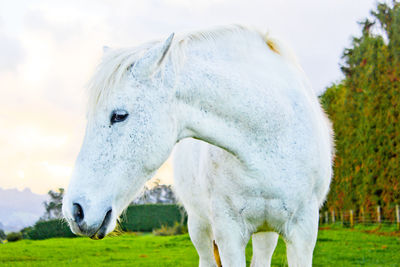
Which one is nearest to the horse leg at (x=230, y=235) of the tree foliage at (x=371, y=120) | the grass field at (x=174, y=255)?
the grass field at (x=174, y=255)

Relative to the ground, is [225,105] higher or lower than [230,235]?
higher

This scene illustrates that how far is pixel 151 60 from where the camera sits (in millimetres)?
2182

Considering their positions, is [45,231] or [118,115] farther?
[45,231]

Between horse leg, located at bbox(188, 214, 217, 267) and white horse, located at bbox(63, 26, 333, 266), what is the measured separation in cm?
81

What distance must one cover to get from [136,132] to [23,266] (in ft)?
26.3

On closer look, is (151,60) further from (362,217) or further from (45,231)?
(45,231)

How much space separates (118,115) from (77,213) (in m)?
0.52

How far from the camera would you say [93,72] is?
226 centimetres

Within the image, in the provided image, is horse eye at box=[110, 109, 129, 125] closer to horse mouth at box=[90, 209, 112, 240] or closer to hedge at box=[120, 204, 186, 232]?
horse mouth at box=[90, 209, 112, 240]

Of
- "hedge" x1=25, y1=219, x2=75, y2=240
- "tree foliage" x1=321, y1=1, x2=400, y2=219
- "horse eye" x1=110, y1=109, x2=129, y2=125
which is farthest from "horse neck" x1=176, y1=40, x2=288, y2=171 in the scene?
"hedge" x1=25, y1=219, x2=75, y2=240

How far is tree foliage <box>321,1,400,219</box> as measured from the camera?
13070 mm

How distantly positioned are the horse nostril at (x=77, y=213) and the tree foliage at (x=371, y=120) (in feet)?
40.5

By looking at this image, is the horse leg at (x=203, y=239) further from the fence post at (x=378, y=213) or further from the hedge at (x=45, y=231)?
the hedge at (x=45, y=231)

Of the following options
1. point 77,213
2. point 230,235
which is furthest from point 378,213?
point 77,213
